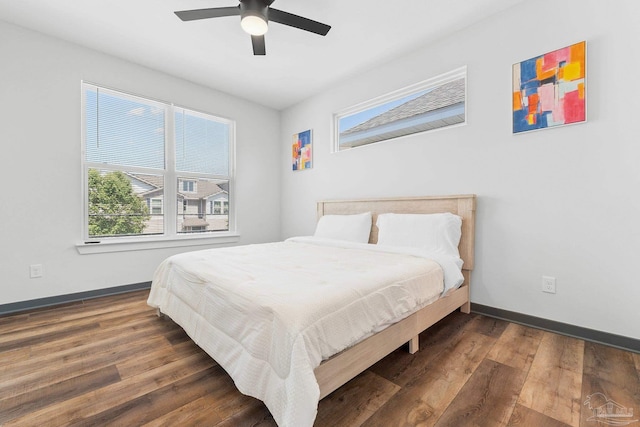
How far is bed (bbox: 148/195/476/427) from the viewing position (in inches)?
42.6

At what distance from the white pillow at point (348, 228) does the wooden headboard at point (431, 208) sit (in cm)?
12

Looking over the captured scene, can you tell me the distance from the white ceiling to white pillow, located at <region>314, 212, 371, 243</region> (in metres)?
1.81

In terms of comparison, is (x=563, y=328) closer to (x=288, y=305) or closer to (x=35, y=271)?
(x=288, y=305)

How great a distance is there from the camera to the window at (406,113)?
266 cm

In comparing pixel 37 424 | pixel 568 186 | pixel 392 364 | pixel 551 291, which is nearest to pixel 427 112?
pixel 568 186

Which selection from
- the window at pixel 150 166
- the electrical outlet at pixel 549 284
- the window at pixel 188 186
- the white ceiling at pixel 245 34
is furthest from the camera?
the window at pixel 188 186

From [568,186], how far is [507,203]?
40cm

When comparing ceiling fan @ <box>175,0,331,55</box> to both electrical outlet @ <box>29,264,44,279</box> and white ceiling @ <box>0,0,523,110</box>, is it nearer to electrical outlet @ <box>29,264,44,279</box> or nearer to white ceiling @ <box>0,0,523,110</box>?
white ceiling @ <box>0,0,523,110</box>

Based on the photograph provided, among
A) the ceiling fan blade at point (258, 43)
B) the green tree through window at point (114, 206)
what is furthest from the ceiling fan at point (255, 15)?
the green tree through window at point (114, 206)

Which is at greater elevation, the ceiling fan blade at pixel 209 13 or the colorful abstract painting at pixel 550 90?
the ceiling fan blade at pixel 209 13

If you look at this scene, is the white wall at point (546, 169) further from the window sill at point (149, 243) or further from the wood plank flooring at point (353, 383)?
the window sill at point (149, 243)

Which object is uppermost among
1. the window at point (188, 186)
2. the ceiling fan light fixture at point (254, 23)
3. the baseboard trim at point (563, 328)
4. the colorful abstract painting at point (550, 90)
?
the ceiling fan light fixture at point (254, 23)

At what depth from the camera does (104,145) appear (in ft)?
9.81

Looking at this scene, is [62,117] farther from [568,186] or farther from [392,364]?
[568,186]
